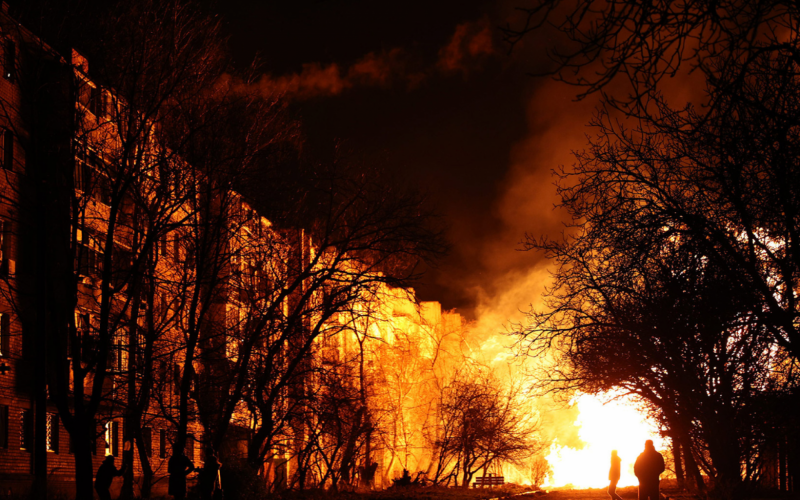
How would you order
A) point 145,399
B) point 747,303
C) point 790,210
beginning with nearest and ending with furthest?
1. point 790,210
2. point 747,303
3. point 145,399

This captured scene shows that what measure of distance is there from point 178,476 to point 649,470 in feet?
30.7

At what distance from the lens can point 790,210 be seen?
425 inches

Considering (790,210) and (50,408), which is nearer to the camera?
(790,210)

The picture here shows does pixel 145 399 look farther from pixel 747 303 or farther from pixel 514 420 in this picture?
pixel 514 420

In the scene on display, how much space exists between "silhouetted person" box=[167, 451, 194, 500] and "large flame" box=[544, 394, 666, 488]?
15.0 metres

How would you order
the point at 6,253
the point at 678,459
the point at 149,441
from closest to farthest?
the point at 6,253
the point at 678,459
the point at 149,441

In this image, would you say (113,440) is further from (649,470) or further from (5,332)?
(649,470)

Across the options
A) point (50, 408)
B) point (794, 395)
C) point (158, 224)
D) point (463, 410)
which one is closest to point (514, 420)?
point (463, 410)

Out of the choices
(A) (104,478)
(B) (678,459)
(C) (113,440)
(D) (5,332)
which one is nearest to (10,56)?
(A) (104,478)

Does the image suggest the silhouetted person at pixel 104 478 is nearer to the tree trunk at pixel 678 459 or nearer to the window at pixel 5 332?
the window at pixel 5 332

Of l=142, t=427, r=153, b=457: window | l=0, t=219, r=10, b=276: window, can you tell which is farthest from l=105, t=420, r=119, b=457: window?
l=0, t=219, r=10, b=276: window

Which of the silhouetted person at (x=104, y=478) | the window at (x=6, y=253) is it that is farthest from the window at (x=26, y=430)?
the silhouetted person at (x=104, y=478)

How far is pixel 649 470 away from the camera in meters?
15.6

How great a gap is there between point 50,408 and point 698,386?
2172 centimetres
